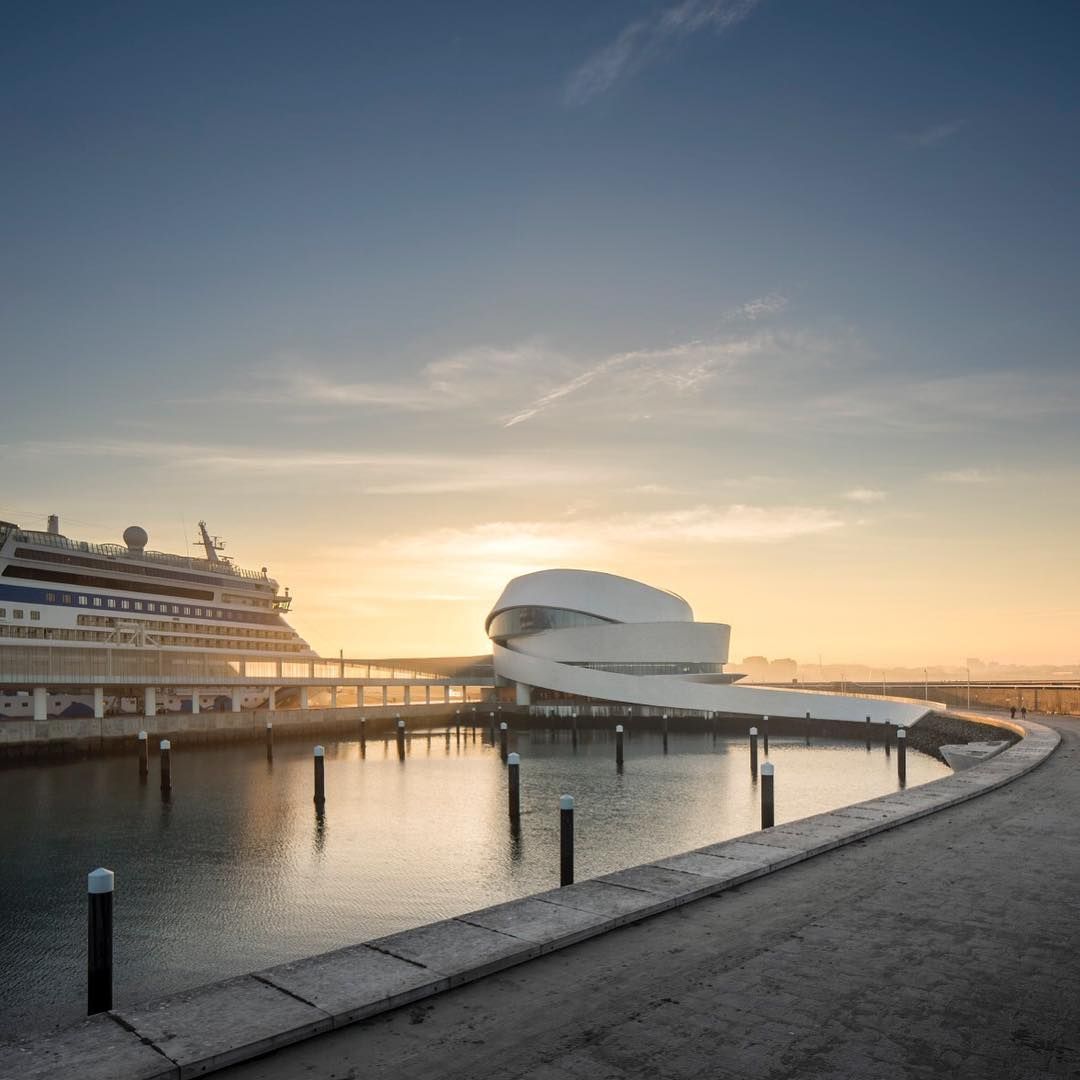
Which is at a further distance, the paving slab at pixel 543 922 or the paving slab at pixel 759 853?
the paving slab at pixel 759 853

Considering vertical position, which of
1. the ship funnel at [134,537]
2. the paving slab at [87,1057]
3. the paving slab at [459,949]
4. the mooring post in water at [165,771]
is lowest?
the mooring post in water at [165,771]

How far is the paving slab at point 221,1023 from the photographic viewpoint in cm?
589

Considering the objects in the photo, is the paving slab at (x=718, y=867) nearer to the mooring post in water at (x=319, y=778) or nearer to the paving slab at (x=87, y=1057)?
the paving slab at (x=87, y=1057)

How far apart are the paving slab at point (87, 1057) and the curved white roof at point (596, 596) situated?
86.0 meters

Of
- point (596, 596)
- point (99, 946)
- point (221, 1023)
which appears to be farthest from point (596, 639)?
point (221, 1023)

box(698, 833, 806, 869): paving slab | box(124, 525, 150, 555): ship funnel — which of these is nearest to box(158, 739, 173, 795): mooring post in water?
box(698, 833, 806, 869): paving slab

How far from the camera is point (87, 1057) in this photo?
5918 mm

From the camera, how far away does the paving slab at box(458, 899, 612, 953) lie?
825cm

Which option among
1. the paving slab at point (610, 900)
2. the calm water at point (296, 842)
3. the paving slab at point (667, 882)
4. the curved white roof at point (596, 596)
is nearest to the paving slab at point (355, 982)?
the paving slab at point (610, 900)

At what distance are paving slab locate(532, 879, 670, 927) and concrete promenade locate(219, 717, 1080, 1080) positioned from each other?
206 millimetres

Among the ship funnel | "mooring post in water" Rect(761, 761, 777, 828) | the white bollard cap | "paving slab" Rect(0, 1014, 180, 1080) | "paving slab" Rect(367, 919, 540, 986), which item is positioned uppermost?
the ship funnel

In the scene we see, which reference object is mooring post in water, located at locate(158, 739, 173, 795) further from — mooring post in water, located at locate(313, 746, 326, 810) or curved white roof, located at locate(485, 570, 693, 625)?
curved white roof, located at locate(485, 570, 693, 625)

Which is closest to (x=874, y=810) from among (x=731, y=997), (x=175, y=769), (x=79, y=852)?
(x=731, y=997)

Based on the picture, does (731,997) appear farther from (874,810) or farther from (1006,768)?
(1006,768)
